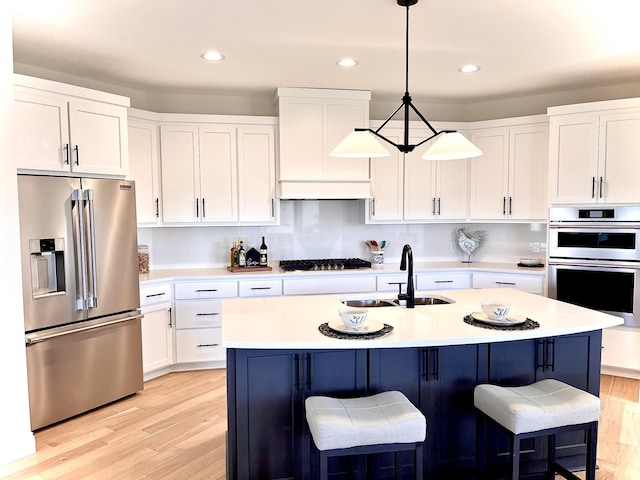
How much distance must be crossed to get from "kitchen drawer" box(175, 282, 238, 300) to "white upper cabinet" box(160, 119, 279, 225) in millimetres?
620

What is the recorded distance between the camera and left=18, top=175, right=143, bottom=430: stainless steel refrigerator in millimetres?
2838

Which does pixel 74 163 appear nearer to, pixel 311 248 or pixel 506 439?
pixel 311 248

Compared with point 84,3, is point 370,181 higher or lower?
lower

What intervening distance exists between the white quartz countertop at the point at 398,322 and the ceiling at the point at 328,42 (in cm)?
172

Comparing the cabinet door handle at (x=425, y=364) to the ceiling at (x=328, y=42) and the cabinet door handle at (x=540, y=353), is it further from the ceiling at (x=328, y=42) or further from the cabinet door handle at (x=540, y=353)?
the ceiling at (x=328, y=42)

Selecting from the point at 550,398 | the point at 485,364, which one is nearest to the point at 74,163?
the point at 485,364

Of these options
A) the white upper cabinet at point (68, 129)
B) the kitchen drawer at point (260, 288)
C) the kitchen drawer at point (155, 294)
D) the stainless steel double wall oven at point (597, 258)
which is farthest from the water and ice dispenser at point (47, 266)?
the stainless steel double wall oven at point (597, 258)

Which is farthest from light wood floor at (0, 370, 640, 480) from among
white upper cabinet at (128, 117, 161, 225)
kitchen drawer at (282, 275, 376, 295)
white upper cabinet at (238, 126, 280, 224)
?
white upper cabinet at (238, 126, 280, 224)

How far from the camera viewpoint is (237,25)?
2.80 m

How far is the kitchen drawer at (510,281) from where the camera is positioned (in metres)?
4.14

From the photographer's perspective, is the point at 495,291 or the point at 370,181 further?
the point at 370,181

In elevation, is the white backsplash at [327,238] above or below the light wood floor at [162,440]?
above

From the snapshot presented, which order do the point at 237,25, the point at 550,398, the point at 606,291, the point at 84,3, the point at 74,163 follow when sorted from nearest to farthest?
the point at 550,398 < the point at 84,3 < the point at 237,25 < the point at 74,163 < the point at 606,291

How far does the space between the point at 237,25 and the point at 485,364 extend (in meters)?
2.45
